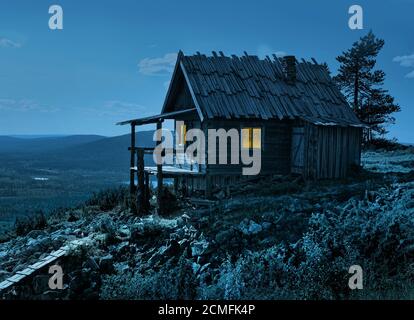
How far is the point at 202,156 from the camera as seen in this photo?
1967cm

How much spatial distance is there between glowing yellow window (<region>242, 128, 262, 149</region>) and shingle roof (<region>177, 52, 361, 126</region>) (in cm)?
91

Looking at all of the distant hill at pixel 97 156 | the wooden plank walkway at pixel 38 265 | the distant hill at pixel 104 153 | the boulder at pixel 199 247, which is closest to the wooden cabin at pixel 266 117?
the wooden plank walkway at pixel 38 265

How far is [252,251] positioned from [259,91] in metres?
11.5

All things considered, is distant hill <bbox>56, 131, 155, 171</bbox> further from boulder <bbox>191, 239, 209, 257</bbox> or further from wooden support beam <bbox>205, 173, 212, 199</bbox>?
boulder <bbox>191, 239, 209, 257</bbox>

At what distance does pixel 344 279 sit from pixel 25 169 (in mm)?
101168

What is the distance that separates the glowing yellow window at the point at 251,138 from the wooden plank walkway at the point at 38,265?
28.0 ft

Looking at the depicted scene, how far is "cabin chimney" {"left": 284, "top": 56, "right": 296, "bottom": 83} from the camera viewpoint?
894 inches

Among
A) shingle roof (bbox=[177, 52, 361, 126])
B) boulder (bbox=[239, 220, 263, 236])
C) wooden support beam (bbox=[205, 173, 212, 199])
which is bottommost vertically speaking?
boulder (bbox=[239, 220, 263, 236])

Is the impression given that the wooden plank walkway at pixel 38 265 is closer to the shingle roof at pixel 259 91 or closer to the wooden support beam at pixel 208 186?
the wooden support beam at pixel 208 186

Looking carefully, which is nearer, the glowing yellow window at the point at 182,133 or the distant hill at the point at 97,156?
the glowing yellow window at the point at 182,133

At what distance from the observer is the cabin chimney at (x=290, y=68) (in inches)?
894

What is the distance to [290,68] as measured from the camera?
75.2 ft

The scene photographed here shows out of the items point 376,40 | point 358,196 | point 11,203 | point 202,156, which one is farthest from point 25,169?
point 358,196

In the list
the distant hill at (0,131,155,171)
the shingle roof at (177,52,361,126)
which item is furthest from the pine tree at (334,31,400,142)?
the distant hill at (0,131,155,171)
